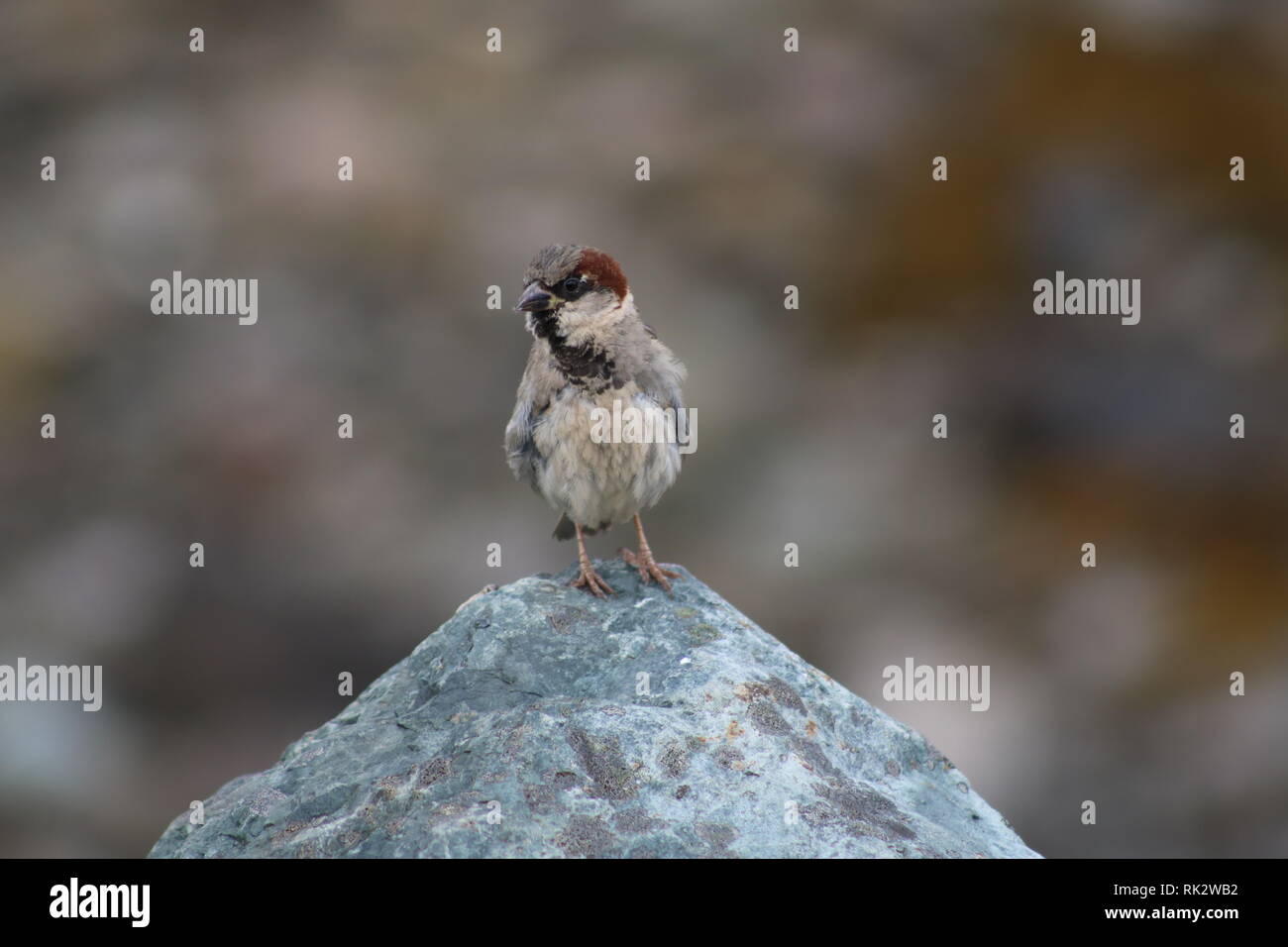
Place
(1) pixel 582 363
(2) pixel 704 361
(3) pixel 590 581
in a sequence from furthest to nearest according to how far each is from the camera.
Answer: (2) pixel 704 361 < (1) pixel 582 363 < (3) pixel 590 581

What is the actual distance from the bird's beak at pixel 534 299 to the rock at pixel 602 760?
4.17 feet

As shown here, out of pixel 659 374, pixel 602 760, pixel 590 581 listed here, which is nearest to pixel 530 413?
pixel 659 374

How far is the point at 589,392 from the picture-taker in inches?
286

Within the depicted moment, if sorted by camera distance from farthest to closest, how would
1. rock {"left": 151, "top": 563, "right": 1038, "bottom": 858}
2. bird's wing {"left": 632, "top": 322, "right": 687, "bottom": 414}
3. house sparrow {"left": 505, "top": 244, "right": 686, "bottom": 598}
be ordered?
bird's wing {"left": 632, "top": 322, "right": 687, "bottom": 414} → house sparrow {"left": 505, "top": 244, "right": 686, "bottom": 598} → rock {"left": 151, "top": 563, "right": 1038, "bottom": 858}

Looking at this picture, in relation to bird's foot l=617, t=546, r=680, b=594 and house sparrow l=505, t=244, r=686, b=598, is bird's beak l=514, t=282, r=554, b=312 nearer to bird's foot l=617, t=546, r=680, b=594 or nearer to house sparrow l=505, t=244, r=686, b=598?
house sparrow l=505, t=244, r=686, b=598

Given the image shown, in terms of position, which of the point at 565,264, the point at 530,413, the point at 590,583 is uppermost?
the point at 565,264

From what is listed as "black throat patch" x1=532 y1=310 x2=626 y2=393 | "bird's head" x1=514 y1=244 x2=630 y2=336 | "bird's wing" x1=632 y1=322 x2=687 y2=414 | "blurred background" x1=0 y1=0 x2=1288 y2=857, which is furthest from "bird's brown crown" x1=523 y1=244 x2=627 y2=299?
"blurred background" x1=0 y1=0 x2=1288 y2=857

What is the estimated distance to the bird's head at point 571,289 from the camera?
6.91m

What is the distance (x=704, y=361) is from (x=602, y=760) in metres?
9.45

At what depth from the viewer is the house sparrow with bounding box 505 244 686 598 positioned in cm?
697

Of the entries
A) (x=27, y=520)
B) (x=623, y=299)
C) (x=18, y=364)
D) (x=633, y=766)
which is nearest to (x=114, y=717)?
(x=27, y=520)

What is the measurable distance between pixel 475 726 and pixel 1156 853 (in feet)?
26.3

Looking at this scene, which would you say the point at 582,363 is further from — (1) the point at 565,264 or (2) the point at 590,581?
(2) the point at 590,581

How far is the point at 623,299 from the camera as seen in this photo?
286 inches
